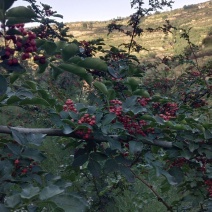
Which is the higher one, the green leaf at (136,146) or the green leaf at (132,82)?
the green leaf at (132,82)

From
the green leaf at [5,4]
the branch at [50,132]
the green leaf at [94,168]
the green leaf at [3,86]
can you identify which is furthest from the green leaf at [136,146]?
the green leaf at [5,4]

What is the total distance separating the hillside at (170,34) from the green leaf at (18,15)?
13303 mm

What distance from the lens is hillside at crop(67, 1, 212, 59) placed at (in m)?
15.6

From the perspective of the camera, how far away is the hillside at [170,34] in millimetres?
15562

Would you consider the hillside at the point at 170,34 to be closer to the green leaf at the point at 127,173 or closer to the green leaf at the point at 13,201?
the green leaf at the point at 127,173

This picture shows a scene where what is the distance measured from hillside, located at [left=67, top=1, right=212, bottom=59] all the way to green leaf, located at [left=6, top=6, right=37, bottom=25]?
1330 centimetres

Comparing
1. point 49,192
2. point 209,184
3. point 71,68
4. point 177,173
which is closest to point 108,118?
point 71,68

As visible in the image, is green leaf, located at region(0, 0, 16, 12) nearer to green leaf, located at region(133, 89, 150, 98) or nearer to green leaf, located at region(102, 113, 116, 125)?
green leaf, located at region(102, 113, 116, 125)

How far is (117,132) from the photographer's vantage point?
1.84m

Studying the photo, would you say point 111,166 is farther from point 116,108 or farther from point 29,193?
point 29,193

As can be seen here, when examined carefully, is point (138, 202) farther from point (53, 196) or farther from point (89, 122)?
point (53, 196)

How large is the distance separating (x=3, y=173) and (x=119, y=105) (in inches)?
26.6

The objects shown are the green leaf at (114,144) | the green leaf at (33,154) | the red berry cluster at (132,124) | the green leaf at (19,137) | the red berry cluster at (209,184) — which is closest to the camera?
the green leaf at (19,137)

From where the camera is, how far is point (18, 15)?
1067 millimetres
